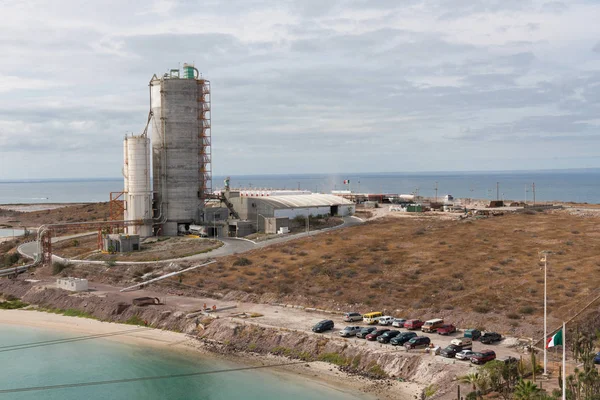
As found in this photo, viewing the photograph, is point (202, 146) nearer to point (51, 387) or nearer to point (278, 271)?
point (278, 271)

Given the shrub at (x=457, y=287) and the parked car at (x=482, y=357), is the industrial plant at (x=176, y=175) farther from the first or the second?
the parked car at (x=482, y=357)

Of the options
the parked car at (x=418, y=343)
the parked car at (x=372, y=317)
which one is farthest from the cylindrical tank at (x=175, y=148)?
the parked car at (x=418, y=343)

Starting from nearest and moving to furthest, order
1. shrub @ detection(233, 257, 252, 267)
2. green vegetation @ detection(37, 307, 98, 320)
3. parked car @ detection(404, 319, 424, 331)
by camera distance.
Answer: parked car @ detection(404, 319, 424, 331)
green vegetation @ detection(37, 307, 98, 320)
shrub @ detection(233, 257, 252, 267)

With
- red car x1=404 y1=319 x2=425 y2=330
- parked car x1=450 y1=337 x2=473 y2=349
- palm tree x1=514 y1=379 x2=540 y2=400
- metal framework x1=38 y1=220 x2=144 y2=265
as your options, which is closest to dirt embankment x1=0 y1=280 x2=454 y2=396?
parked car x1=450 y1=337 x2=473 y2=349

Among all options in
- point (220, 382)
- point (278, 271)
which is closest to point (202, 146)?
point (278, 271)

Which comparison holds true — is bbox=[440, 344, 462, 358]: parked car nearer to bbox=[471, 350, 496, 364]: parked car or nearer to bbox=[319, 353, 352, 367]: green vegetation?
bbox=[471, 350, 496, 364]: parked car

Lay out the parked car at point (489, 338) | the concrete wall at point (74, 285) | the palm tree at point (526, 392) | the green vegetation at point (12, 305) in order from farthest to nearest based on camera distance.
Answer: the concrete wall at point (74, 285) → the green vegetation at point (12, 305) → the parked car at point (489, 338) → the palm tree at point (526, 392)

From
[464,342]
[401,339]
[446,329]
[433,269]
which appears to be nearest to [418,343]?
[401,339]
